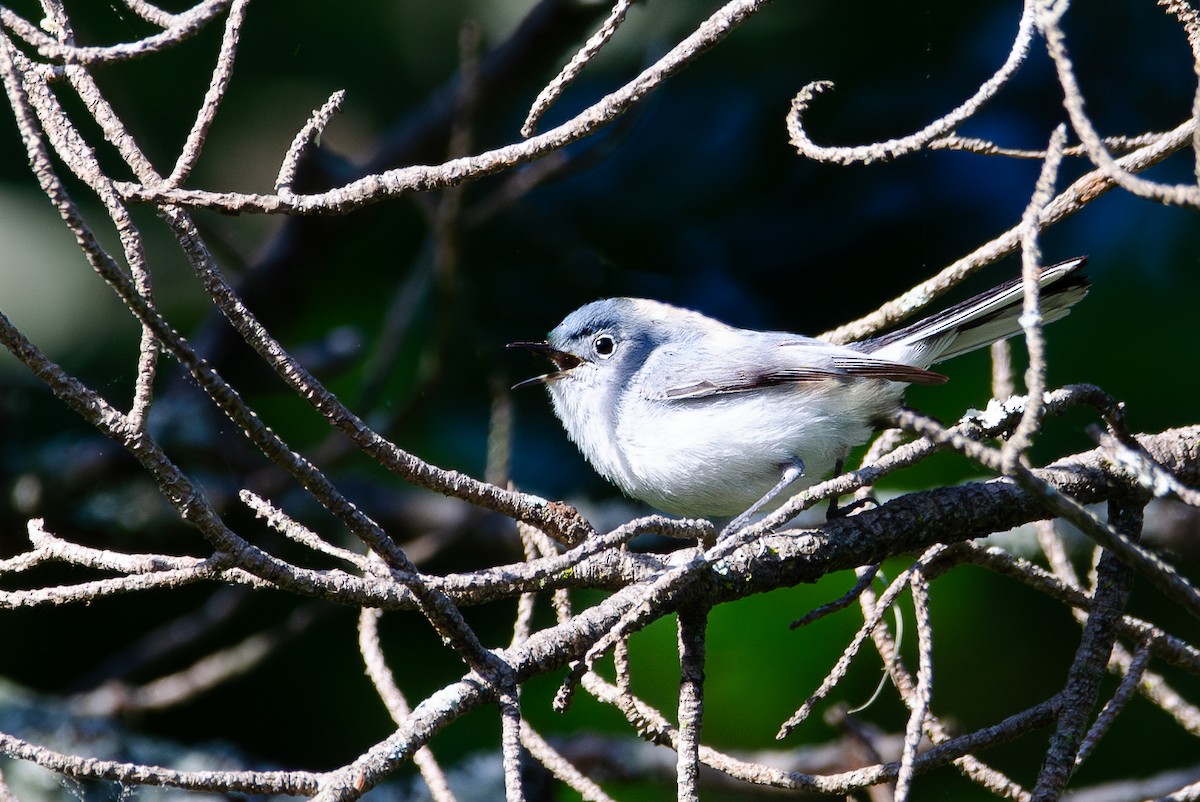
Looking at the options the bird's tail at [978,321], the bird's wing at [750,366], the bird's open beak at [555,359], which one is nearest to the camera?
the bird's tail at [978,321]

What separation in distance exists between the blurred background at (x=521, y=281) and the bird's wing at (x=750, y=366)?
0.44 metres

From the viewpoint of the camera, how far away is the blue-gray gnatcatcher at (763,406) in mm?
2504

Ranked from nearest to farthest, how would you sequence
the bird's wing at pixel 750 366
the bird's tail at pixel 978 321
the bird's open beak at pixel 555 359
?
the bird's tail at pixel 978 321
the bird's wing at pixel 750 366
the bird's open beak at pixel 555 359

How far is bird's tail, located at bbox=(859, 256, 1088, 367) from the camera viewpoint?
2328 mm

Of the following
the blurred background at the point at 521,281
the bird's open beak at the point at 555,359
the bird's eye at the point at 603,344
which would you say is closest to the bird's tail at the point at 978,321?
the blurred background at the point at 521,281

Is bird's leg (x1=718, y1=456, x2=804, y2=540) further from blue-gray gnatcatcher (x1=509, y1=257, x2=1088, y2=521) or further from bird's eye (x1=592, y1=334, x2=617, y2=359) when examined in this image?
bird's eye (x1=592, y1=334, x2=617, y2=359)

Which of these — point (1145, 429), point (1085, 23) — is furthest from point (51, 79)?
point (1085, 23)

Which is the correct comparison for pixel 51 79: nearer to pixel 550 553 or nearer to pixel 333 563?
pixel 550 553

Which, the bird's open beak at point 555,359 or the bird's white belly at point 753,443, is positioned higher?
the bird's open beak at point 555,359

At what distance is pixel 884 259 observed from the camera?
151 inches

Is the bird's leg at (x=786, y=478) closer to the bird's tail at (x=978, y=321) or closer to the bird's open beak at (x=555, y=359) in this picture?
the bird's tail at (x=978, y=321)

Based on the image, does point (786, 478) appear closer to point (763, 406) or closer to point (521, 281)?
point (763, 406)

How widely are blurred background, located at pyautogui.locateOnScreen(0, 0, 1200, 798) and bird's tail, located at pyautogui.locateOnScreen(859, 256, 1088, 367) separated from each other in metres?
0.58

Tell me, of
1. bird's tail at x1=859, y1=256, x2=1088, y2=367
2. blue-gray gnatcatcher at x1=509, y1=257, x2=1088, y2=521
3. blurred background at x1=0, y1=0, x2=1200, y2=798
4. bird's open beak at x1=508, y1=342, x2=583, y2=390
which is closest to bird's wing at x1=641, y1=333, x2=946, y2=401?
blue-gray gnatcatcher at x1=509, y1=257, x2=1088, y2=521
